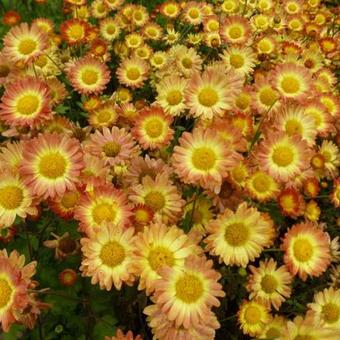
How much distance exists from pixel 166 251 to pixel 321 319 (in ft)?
3.51

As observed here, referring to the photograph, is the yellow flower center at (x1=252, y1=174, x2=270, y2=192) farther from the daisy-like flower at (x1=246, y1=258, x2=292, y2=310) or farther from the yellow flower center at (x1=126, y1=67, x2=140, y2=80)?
the yellow flower center at (x1=126, y1=67, x2=140, y2=80)

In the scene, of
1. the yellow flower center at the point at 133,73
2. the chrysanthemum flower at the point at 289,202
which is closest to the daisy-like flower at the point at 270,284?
the chrysanthemum flower at the point at 289,202

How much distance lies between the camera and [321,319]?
8.38 feet

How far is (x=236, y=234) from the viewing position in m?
2.44

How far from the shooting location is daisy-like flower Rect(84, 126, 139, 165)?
274cm

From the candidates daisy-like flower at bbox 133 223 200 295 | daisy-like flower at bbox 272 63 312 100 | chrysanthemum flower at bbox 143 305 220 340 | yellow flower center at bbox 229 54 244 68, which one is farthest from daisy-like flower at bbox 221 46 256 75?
chrysanthemum flower at bbox 143 305 220 340

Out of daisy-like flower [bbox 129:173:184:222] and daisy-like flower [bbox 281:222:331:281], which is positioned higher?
daisy-like flower [bbox 129:173:184:222]

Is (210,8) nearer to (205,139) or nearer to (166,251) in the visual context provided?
(205,139)

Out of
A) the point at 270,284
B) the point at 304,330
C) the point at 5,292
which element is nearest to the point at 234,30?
the point at 270,284

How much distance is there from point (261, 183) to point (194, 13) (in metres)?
2.57

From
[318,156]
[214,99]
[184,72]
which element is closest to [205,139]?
[214,99]

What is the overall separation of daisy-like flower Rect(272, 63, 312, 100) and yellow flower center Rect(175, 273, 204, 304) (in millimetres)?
1667

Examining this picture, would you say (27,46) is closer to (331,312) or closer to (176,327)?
(176,327)

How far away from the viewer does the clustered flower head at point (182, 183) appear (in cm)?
208
